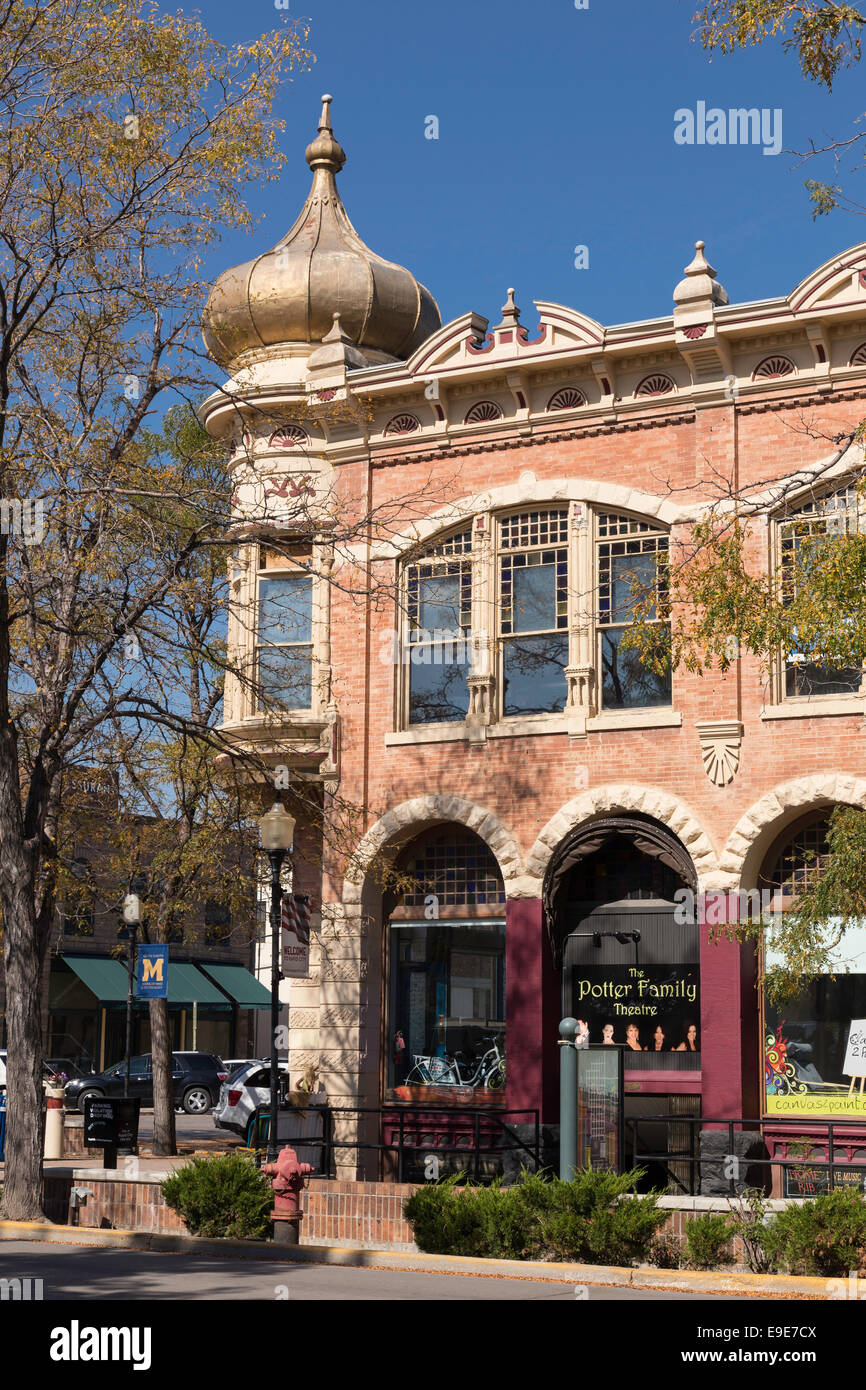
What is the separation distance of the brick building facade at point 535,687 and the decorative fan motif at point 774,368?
44 mm

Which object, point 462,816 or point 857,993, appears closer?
point 857,993

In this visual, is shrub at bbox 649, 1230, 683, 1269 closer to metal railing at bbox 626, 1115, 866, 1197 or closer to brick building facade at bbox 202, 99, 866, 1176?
metal railing at bbox 626, 1115, 866, 1197

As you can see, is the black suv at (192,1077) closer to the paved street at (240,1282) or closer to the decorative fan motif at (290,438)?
the decorative fan motif at (290,438)

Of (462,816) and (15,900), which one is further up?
(462,816)

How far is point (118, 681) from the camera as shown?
20156mm

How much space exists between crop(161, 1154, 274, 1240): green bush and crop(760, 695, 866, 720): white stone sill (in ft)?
28.6

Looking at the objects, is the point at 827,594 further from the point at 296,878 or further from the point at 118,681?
the point at 296,878

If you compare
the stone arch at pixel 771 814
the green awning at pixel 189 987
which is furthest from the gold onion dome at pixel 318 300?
the green awning at pixel 189 987

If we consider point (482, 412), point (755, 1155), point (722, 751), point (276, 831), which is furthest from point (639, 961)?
point (482, 412)

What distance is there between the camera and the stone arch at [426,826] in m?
22.8

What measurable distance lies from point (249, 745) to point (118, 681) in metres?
4.82

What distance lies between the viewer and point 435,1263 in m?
15.1

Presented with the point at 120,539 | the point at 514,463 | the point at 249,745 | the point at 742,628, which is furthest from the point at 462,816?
the point at 742,628

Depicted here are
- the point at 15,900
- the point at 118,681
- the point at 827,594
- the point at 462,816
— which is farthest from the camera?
the point at 462,816
